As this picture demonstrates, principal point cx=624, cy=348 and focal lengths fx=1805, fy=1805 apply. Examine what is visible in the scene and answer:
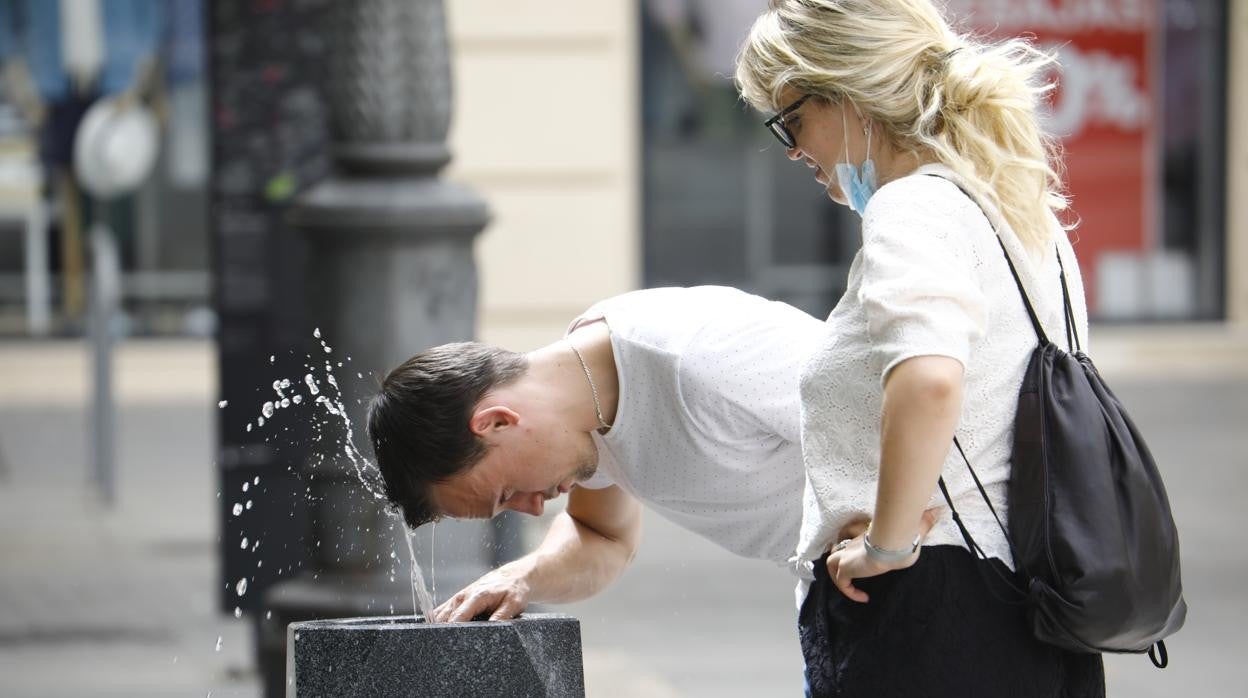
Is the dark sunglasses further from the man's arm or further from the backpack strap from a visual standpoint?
the man's arm

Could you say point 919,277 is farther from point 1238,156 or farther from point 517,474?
point 1238,156

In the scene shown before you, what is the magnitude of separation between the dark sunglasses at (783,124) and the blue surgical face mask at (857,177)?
0.06 meters

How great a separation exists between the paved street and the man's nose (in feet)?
9.02

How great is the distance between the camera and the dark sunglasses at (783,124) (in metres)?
2.34

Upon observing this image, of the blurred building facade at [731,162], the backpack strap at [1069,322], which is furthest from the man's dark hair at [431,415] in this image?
the blurred building facade at [731,162]

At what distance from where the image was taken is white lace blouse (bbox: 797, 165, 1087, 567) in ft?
6.90

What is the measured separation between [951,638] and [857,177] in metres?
0.61

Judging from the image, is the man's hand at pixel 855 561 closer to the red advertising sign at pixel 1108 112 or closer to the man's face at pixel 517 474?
the man's face at pixel 517 474

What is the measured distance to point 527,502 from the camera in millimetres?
2695

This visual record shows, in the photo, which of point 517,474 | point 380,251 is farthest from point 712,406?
point 380,251

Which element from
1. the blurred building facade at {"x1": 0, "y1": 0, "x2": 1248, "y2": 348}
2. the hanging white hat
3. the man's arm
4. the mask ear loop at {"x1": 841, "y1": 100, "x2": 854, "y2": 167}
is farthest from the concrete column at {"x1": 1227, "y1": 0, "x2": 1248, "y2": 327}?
the mask ear loop at {"x1": 841, "y1": 100, "x2": 854, "y2": 167}

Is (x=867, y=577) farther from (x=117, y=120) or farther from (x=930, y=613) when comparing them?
(x=117, y=120)

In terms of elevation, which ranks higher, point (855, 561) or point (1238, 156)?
point (1238, 156)

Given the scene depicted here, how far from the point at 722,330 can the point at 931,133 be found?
1.65 feet
